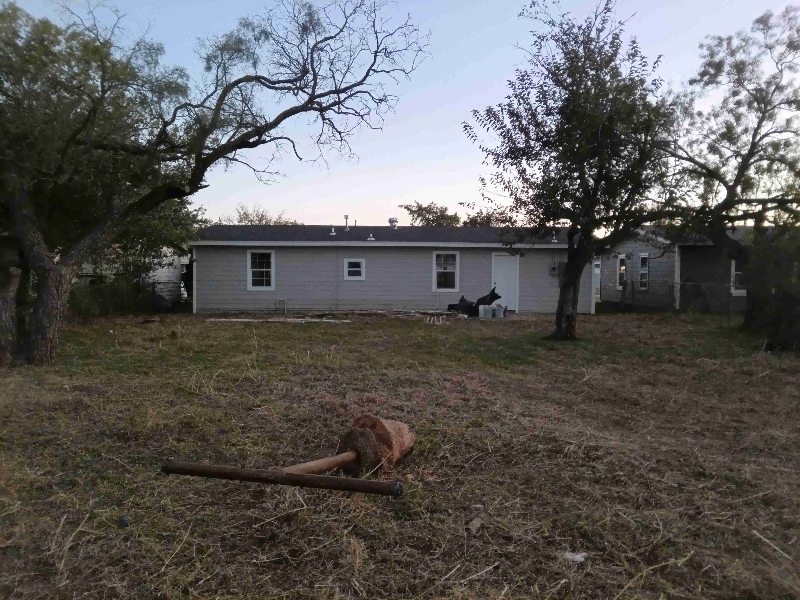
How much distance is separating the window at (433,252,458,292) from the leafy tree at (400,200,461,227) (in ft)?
79.6

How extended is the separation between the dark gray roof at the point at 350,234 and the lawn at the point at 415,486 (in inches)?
453

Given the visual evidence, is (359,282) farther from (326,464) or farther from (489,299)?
(326,464)

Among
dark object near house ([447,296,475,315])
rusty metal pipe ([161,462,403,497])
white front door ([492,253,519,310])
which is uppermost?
white front door ([492,253,519,310])

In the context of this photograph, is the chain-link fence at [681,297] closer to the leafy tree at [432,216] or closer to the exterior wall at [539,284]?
the exterior wall at [539,284]

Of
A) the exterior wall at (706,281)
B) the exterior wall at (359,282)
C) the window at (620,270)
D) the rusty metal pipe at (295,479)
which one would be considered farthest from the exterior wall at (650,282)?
the rusty metal pipe at (295,479)

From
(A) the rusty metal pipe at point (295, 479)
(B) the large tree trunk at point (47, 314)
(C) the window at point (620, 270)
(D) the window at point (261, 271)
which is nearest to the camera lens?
(A) the rusty metal pipe at point (295, 479)

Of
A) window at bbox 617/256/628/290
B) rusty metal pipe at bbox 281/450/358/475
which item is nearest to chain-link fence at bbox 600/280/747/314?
window at bbox 617/256/628/290

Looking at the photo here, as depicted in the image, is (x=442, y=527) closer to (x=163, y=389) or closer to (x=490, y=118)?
(x=163, y=389)

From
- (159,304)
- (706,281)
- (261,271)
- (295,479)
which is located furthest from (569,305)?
(159,304)

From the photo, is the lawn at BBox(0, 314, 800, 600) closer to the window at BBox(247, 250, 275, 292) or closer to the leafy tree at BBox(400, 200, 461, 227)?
the window at BBox(247, 250, 275, 292)

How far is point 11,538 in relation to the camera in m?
3.95

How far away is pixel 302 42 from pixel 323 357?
5554mm

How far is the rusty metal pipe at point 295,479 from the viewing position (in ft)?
10.8

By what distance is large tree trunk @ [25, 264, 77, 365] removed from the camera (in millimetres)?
10109
